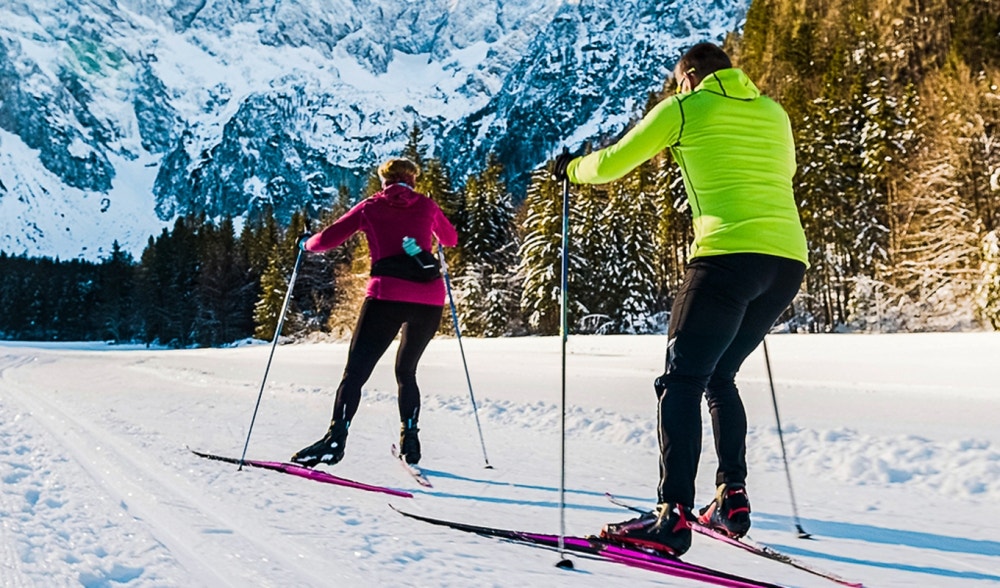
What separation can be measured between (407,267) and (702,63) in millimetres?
A: 2269

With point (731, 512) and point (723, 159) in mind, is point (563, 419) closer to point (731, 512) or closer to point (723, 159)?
point (731, 512)

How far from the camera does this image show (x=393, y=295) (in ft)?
14.2

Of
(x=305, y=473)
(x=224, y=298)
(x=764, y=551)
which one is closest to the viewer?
(x=764, y=551)

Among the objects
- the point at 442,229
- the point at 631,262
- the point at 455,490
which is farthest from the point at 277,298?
the point at 455,490

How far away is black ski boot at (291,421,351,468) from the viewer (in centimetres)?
421

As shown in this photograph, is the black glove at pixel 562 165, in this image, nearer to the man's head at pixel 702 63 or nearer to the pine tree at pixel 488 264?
the man's head at pixel 702 63

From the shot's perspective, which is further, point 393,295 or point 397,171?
point 397,171

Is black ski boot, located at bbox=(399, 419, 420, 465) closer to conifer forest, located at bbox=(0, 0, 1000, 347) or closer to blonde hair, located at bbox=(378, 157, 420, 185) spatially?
blonde hair, located at bbox=(378, 157, 420, 185)

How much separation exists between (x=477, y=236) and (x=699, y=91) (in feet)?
123

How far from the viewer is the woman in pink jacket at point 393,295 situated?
4344 millimetres

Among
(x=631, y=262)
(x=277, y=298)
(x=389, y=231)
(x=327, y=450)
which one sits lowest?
(x=327, y=450)

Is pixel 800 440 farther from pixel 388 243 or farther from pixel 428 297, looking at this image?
pixel 388 243

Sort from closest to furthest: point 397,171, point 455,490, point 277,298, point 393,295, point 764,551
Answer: point 764,551, point 455,490, point 393,295, point 397,171, point 277,298

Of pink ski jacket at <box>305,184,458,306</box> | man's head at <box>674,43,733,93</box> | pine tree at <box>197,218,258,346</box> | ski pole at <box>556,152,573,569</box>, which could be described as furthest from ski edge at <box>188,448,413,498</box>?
pine tree at <box>197,218,258,346</box>
